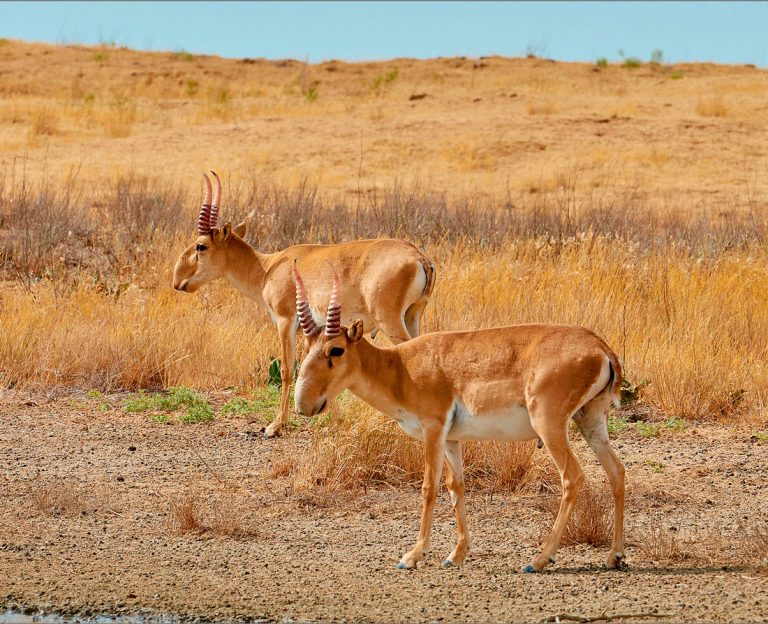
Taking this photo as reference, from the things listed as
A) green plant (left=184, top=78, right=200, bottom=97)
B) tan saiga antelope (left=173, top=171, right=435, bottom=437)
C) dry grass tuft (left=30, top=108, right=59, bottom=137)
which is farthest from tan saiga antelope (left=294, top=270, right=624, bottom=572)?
green plant (left=184, top=78, right=200, bottom=97)

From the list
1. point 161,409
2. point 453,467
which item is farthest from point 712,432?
point 161,409

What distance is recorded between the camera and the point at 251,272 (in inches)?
505

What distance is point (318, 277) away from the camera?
11844 millimetres

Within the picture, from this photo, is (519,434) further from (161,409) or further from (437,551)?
(161,409)

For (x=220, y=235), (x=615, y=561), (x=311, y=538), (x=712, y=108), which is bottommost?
(x=311, y=538)

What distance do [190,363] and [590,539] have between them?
585 centimetres

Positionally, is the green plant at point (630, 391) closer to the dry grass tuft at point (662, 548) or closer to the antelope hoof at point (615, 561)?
the dry grass tuft at point (662, 548)

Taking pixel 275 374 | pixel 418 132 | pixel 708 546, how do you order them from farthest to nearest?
pixel 418 132 → pixel 275 374 → pixel 708 546

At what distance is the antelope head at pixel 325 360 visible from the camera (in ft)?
25.5

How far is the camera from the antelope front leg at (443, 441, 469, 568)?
26.0 ft

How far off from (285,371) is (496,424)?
4.47 meters

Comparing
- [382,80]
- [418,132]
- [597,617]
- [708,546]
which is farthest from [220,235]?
[382,80]

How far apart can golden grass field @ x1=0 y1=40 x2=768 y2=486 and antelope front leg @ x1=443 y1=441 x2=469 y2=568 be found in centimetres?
181

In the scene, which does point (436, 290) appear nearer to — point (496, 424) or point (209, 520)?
point (209, 520)
